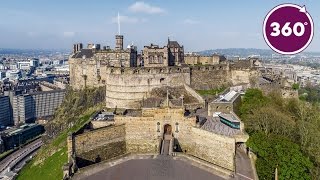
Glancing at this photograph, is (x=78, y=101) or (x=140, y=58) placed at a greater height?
(x=140, y=58)

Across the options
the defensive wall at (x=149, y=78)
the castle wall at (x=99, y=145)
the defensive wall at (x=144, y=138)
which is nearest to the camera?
the defensive wall at (x=144, y=138)

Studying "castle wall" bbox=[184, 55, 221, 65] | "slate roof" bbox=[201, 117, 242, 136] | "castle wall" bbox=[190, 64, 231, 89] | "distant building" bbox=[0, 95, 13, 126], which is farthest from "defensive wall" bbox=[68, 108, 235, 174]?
"distant building" bbox=[0, 95, 13, 126]

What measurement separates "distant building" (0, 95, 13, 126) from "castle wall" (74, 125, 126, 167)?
284ft

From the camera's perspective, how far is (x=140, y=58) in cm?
5672

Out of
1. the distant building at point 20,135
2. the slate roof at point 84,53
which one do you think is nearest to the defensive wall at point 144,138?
the slate roof at point 84,53

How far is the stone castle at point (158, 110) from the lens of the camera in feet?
101

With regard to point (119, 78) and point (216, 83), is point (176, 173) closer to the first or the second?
point (119, 78)

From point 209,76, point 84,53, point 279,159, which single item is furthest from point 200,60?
point 279,159

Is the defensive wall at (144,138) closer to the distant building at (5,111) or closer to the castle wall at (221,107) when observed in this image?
the castle wall at (221,107)

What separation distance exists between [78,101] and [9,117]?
227 ft

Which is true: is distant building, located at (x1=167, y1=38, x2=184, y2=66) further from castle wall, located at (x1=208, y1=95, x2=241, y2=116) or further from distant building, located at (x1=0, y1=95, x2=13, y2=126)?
distant building, located at (x1=0, y1=95, x2=13, y2=126)

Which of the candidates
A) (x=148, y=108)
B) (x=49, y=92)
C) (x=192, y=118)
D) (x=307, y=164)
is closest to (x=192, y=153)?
(x=192, y=118)

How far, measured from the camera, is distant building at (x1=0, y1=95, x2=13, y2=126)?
11125 cm

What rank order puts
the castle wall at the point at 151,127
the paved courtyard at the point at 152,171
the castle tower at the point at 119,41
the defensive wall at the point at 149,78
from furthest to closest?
the castle tower at the point at 119,41 < the defensive wall at the point at 149,78 < the castle wall at the point at 151,127 < the paved courtyard at the point at 152,171
